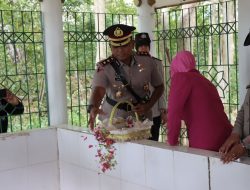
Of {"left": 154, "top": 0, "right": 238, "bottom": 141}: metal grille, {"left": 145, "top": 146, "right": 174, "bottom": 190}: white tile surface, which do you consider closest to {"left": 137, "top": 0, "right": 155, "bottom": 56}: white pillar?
{"left": 154, "top": 0, "right": 238, "bottom": 141}: metal grille

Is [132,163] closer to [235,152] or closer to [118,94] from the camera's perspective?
[118,94]

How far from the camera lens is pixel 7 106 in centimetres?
374

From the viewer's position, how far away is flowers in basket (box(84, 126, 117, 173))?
9.60 feet

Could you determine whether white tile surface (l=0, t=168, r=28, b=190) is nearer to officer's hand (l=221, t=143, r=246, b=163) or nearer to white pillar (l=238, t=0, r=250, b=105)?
officer's hand (l=221, t=143, r=246, b=163)

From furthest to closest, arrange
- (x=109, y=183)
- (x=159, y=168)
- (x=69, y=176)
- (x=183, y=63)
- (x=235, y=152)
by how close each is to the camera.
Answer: (x=69, y=176) → (x=109, y=183) → (x=159, y=168) → (x=183, y=63) → (x=235, y=152)

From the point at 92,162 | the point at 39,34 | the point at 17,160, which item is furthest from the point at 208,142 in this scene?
the point at 39,34

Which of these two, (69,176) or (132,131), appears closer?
(132,131)

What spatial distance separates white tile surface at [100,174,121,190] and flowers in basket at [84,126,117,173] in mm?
93

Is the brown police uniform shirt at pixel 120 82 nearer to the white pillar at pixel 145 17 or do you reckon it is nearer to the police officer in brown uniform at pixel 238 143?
the police officer in brown uniform at pixel 238 143

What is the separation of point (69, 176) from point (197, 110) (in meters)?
1.62

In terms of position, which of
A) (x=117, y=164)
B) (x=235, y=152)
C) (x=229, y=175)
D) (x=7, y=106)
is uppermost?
(x=7, y=106)

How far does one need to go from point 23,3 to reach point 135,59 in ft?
24.0

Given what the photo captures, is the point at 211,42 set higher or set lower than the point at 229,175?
higher

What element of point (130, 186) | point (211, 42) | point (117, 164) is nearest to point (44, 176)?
point (117, 164)
